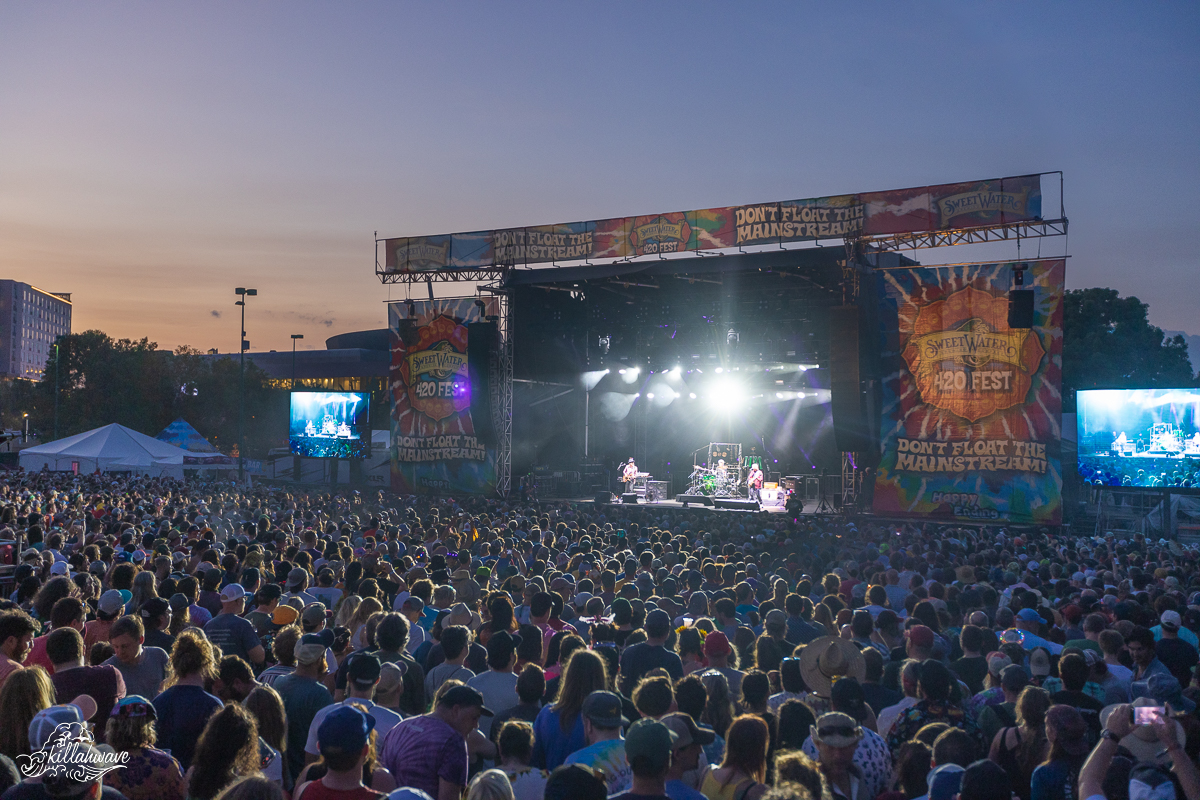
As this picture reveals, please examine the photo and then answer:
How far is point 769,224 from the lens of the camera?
22.2 m

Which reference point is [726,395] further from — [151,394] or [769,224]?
[151,394]

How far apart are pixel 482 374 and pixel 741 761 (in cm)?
2250

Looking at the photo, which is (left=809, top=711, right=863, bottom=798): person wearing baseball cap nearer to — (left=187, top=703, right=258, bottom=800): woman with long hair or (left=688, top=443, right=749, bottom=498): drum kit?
(left=187, top=703, right=258, bottom=800): woman with long hair

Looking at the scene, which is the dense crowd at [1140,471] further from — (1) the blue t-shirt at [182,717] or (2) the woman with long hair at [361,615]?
(1) the blue t-shirt at [182,717]

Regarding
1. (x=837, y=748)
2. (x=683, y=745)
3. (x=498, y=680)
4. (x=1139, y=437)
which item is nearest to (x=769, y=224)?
(x=1139, y=437)

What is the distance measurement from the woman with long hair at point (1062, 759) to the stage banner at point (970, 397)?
19.4 m

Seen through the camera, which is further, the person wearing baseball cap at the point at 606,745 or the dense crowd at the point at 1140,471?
the dense crowd at the point at 1140,471

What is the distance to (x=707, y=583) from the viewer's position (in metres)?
9.58

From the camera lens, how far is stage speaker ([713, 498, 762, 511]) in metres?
25.9

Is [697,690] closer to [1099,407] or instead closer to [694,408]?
[1099,407]

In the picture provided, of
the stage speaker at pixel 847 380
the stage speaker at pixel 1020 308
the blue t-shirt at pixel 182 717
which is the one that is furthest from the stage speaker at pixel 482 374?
the blue t-shirt at pixel 182 717

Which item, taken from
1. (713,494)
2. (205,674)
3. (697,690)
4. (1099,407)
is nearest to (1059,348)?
(1099,407)

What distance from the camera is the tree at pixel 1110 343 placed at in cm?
4419

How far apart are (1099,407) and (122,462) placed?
32714 millimetres
